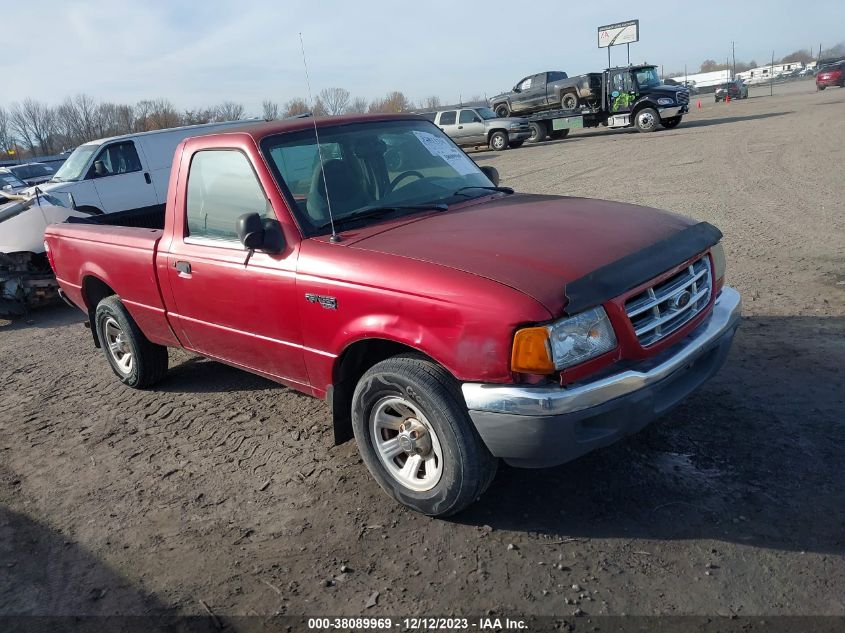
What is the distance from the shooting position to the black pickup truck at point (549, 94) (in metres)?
27.9

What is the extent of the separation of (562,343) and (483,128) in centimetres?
2571

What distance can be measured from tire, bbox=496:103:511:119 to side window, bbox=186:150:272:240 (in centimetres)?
2800

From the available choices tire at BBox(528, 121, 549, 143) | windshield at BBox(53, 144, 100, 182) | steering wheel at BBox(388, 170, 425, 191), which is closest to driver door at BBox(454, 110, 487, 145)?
tire at BBox(528, 121, 549, 143)

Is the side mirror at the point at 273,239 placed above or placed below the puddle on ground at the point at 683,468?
above

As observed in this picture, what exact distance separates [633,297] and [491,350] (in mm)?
700

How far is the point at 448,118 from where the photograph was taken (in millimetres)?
28078

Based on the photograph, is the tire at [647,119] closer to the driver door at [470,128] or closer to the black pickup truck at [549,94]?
the black pickup truck at [549,94]

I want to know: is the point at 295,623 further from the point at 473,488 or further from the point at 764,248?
the point at 764,248

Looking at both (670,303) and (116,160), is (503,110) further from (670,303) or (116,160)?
(670,303)

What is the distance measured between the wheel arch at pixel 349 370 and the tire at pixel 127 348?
231 centimetres

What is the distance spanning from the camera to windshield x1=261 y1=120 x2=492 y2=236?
379 centimetres

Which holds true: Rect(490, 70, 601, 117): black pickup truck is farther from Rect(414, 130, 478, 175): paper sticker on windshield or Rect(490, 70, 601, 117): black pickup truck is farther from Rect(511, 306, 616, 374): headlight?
Rect(511, 306, 616, 374): headlight

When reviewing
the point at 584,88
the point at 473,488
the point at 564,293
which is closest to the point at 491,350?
the point at 564,293

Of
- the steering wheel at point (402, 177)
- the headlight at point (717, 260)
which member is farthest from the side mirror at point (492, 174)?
the headlight at point (717, 260)
